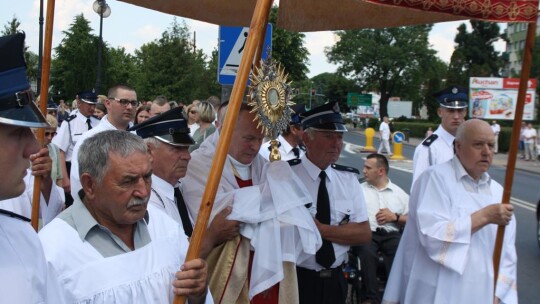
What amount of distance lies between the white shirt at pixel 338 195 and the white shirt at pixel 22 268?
2.42 m

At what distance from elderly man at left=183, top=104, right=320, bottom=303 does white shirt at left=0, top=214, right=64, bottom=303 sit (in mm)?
1497

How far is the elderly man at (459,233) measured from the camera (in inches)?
146

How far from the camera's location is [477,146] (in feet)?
12.6

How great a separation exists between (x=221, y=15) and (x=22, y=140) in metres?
3.00

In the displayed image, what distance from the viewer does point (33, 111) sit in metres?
1.71

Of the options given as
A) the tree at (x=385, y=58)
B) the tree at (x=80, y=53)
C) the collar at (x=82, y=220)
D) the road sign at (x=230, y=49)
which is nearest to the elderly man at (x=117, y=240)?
the collar at (x=82, y=220)

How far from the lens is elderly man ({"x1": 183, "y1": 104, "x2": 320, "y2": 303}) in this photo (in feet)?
10.7

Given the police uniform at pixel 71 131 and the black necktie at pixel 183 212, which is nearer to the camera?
the black necktie at pixel 183 212

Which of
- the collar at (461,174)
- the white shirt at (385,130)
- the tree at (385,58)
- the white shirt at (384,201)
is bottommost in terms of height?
the white shirt at (385,130)

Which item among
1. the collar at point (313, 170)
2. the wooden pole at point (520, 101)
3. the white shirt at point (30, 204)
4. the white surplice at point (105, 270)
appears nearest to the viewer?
the white surplice at point (105, 270)

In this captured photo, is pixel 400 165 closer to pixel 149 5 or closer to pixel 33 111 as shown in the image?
pixel 149 5

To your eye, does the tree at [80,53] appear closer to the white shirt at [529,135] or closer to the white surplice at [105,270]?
the white shirt at [529,135]

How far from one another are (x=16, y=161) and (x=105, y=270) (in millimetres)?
679

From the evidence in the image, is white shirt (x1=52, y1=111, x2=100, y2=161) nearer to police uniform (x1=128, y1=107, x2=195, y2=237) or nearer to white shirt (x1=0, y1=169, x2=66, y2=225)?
white shirt (x1=0, y1=169, x2=66, y2=225)
